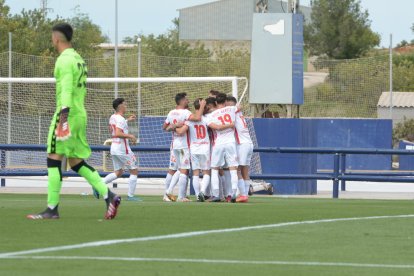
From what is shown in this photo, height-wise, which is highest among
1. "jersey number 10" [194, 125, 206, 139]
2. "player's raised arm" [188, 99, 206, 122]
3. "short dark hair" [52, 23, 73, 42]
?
"short dark hair" [52, 23, 73, 42]

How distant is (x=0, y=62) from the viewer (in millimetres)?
42781

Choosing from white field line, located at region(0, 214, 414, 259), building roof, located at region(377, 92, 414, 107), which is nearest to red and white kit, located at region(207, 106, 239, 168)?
white field line, located at region(0, 214, 414, 259)

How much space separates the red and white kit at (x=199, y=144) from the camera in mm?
19500

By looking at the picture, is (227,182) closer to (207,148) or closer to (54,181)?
(207,148)

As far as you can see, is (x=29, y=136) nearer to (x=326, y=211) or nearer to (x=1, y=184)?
(x=1, y=184)

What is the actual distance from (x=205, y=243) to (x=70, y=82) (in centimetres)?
288

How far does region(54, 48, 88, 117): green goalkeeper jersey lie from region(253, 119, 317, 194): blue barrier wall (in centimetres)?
1512

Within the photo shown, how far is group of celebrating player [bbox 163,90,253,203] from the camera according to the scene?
1880 cm

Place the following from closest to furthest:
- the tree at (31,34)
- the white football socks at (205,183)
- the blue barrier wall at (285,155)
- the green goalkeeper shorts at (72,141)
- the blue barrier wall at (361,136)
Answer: the green goalkeeper shorts at (72,141) → the white football socks at (205,183) → the blue barrier wall at (285,155) → the blue barrier wall at (361,136) → the tree at (31,34)

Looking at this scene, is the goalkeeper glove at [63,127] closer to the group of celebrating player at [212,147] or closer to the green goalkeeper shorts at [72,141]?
the green goalkeeper shorts at [72,141]

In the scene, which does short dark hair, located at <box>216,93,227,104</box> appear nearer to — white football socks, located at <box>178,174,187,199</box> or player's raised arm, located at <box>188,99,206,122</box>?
player's raised arm, located at <box>188,99,206,122</box>

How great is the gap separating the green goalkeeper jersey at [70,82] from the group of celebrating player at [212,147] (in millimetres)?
6622

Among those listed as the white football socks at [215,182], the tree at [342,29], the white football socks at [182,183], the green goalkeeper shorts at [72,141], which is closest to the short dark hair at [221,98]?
the white football socks at [215,182]

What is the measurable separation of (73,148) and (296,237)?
278cm
